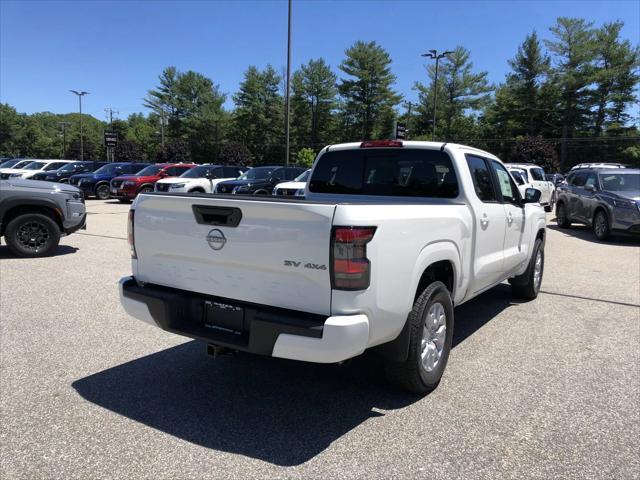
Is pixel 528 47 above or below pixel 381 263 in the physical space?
above

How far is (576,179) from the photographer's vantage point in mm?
15000

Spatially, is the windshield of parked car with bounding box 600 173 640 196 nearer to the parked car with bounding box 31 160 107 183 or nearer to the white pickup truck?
the white pickup truck

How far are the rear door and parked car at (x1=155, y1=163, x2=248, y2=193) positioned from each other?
14.9m

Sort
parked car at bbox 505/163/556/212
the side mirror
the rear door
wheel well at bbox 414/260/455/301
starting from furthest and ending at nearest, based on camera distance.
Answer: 1. parked car at bbox 505/163/556/212
2. the side mirror
3. the rear door
4. wheel well at bbox 414/260/455/301

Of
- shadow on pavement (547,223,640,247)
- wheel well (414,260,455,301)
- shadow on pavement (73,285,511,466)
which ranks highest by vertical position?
wheel well (414,260,455,301)

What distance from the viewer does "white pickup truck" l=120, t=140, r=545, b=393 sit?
2912 millimetres

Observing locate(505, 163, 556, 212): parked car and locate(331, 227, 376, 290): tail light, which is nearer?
locate(331, 227, 376, 290): tail light

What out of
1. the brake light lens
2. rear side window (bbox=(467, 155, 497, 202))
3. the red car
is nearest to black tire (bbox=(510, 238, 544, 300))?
rear side window (bbox=(467, 155, 497, 202))

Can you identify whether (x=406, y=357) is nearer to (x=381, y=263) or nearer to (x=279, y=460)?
(x=381, y=263)

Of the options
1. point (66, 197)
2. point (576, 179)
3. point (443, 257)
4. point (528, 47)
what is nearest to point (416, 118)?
point (528, 47)

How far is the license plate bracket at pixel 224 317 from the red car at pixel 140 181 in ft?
61.6

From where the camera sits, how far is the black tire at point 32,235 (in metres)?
9.00

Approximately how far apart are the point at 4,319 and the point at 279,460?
161 inches

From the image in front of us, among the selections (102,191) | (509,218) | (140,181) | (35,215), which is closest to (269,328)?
→ (509,218)
